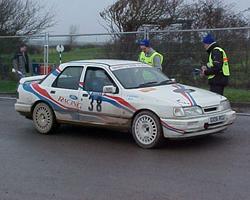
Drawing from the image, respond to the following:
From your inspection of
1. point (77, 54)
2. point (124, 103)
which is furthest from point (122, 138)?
point (77, 54)

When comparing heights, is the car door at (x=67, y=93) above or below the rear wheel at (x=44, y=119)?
above

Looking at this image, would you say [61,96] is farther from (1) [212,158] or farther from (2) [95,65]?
(1) [212,158]

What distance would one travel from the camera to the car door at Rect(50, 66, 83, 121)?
9.53 meters

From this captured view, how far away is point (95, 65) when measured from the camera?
9.59 m


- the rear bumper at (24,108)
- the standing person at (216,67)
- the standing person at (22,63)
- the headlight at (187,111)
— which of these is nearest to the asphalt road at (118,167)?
the rear bumper at (24,108)

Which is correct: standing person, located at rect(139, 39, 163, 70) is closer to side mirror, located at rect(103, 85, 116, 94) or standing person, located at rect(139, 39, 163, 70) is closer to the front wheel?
side mirror, located at rect(103, 85, 116, 94)

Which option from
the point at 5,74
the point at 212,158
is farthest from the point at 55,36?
the point at 212,158

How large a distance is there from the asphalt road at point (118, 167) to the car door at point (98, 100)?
1.41 ft

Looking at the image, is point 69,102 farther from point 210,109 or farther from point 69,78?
point 210,109

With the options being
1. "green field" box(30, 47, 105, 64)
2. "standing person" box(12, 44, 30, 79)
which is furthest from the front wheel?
"standing person" box(12, 44, 30, 79)

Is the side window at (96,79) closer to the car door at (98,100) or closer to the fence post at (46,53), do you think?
the car door at (98,100)

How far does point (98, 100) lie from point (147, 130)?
1135mm

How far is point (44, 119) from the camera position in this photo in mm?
10008

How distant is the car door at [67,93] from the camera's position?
31.3ft
